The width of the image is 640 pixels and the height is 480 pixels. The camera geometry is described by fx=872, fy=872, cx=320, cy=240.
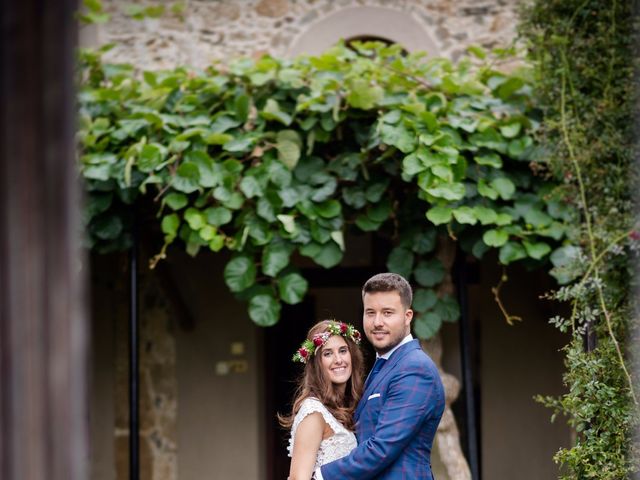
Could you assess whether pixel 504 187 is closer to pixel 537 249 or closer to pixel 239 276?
pixel 537 249

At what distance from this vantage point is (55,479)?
116cm

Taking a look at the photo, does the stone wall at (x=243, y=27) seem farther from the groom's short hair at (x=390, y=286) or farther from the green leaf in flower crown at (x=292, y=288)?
the groom's short hair at (x=390, y=286)

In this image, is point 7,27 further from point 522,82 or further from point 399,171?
point 522,82

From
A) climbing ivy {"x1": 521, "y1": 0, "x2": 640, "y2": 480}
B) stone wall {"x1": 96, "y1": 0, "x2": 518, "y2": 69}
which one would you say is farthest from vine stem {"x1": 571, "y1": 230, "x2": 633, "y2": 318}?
stone wall {"x1": 96, "y1": 0, "x2": 518, "y2": 69}

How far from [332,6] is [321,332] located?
11.9ft

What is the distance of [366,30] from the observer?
633 centimetres

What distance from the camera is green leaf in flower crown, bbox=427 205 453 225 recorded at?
458 centimetres

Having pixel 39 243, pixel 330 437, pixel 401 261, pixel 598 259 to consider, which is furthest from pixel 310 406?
pixel 39 243

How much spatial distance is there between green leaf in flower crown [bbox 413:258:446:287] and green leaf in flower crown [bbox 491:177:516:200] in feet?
1.68

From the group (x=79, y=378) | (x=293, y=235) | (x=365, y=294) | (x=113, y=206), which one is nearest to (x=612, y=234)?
(x=365, y=294)

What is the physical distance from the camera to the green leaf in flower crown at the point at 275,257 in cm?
470

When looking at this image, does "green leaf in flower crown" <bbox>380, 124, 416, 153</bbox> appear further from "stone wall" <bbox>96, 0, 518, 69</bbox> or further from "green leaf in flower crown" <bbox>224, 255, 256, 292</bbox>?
"stone wall" <bbox>96, 0, 518, 69</bbox>

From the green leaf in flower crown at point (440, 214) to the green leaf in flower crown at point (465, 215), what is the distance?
4cm

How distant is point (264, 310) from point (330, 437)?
5.10ft
